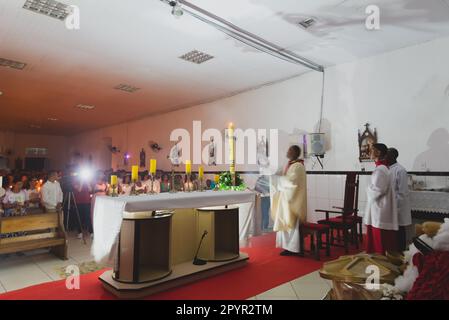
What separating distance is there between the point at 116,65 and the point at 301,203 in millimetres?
5024

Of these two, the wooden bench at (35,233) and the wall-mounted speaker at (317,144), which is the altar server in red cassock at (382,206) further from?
the wooden bench at (35,233)

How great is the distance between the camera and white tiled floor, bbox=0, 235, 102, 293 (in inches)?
156

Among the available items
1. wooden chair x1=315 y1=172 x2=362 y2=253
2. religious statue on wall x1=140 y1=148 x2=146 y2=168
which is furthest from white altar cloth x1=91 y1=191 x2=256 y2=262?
religious statue on wall x1=140 y1=148 x2=146 y2=168

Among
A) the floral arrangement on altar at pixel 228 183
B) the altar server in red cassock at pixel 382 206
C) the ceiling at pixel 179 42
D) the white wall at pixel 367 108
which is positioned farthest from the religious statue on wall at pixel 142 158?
the altar server in red cassock at pixel 382 206

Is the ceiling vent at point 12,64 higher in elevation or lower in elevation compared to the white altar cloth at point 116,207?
higher

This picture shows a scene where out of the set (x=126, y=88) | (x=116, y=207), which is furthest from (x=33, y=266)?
(x=126, y=88)

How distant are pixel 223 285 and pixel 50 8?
466 centimetres

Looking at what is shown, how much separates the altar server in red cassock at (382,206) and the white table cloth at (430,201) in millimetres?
1032

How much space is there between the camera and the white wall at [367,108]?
526 centimetres

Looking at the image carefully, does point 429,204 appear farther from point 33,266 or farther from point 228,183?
point 33,266

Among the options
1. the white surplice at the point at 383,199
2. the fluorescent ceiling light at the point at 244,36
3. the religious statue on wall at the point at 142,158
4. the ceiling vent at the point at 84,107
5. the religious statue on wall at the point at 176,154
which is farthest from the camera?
the religious statue on wall at the point at 142,158

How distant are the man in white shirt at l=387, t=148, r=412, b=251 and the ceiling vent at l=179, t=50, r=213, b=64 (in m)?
3.95

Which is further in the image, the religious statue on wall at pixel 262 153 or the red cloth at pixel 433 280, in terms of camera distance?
the religious statue on wall at pixel 262 153

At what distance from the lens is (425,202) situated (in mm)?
4879
